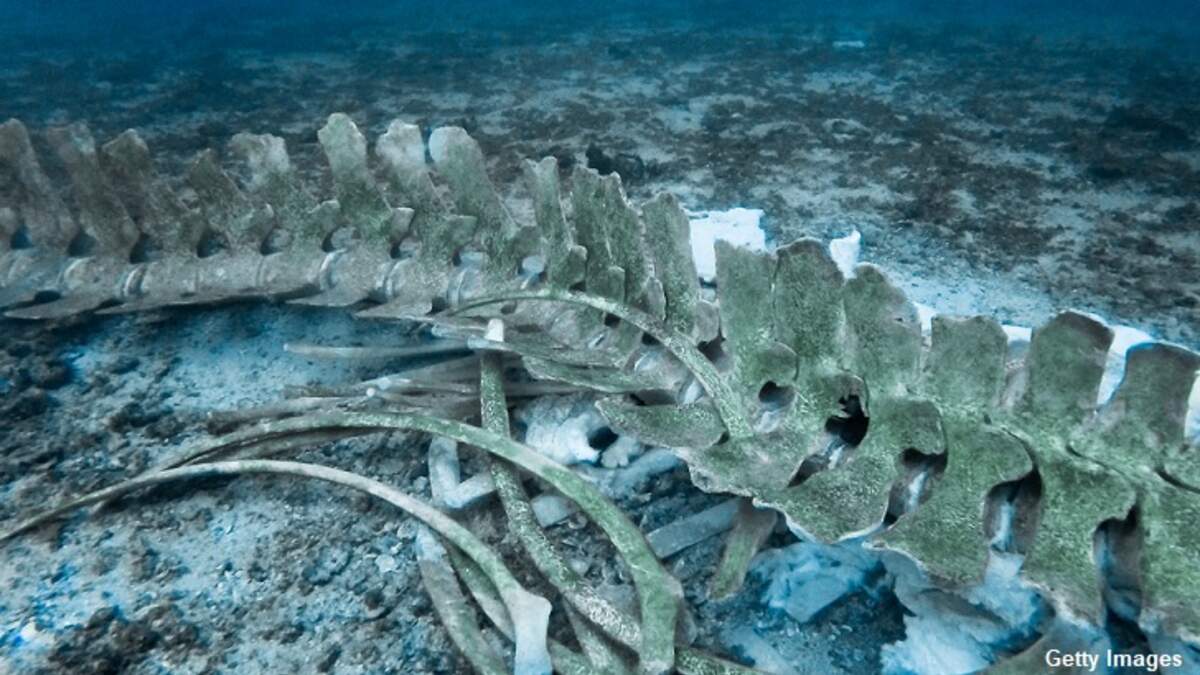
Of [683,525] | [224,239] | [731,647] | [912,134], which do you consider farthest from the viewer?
[912,134]

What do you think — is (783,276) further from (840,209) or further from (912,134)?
(912,134)

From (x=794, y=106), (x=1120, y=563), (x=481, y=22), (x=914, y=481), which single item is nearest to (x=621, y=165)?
(x=794, y=106)

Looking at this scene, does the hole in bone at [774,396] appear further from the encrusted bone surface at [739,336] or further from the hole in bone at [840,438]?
the hole in bone at [840,438]

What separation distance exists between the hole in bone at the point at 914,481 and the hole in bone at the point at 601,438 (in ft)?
3.01

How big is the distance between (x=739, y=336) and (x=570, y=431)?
637 mm

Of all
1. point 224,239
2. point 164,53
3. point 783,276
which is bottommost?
point 164,53

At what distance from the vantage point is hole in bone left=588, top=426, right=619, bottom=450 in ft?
8.08

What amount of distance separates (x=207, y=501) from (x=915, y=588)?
2257 mm

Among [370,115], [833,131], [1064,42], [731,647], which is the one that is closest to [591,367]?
[731,647]

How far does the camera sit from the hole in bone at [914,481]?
6.00 ft

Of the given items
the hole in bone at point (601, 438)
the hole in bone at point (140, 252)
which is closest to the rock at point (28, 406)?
the hole in bone at point (140, 252)

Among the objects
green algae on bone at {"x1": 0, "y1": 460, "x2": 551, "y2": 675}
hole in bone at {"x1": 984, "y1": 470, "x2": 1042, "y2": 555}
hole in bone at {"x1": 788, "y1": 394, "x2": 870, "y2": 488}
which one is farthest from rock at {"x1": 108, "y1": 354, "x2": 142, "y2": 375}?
hole in bone at {"x1": 984, "y1": 470, "x2": 1042, "y2": 555}

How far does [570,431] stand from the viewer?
244cm

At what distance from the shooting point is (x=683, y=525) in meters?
2.18
